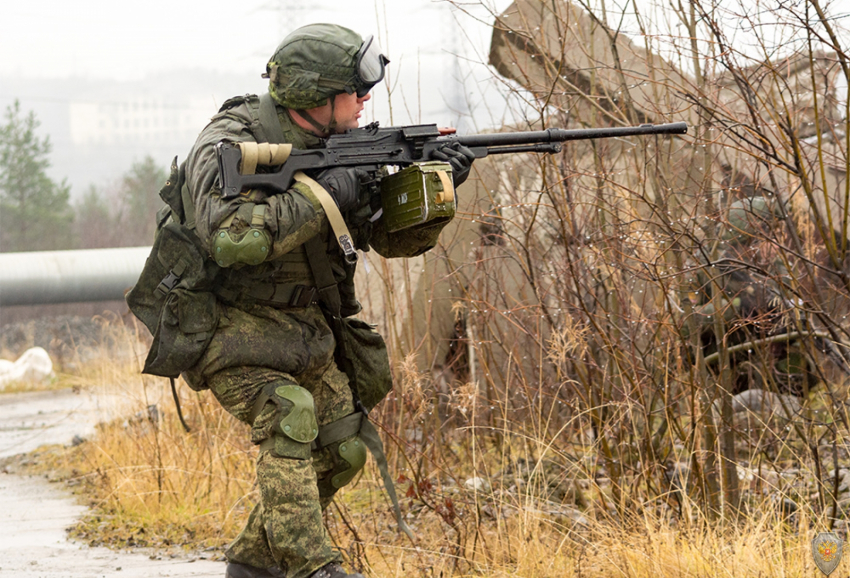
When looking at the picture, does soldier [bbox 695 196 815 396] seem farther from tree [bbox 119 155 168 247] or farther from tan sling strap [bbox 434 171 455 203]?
tree [bbox 119 155 168 247]

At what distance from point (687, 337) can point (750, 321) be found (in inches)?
32.4

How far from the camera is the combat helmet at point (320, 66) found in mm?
3168

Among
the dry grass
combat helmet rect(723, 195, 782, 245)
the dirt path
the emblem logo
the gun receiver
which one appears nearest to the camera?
the emblem logo

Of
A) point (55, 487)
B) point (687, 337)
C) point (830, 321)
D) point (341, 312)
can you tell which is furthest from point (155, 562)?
point (830, 321)

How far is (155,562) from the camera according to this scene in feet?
13.8

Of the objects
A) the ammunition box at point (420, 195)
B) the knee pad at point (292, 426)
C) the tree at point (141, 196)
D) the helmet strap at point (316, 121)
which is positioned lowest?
the knee pad at point (292, 426)

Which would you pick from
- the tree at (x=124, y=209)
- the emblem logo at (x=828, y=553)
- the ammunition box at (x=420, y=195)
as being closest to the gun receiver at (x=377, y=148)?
the ammunition box at (x=420, y=195)

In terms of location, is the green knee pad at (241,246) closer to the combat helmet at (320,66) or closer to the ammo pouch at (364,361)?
the combat helmet at (320,66)

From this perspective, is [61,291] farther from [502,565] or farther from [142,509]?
[502,565]

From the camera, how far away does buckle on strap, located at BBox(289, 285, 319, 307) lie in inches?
129

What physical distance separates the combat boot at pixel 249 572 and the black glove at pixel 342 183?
131 cm

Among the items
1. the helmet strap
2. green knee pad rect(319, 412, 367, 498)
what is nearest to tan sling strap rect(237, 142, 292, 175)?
the helmet strap

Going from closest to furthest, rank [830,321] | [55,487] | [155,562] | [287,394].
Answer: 1. [287,394]
2. [830,321]
3. [155,562]
4. [55,487]

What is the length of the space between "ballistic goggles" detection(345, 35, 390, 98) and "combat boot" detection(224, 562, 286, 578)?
5.58ft
